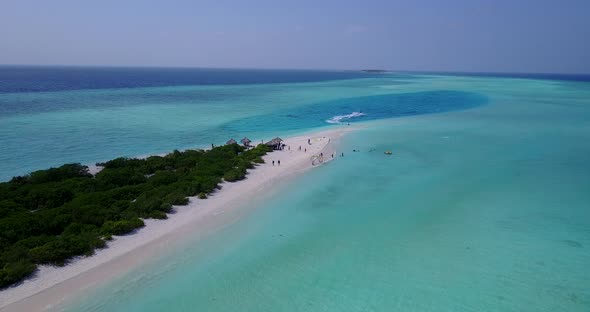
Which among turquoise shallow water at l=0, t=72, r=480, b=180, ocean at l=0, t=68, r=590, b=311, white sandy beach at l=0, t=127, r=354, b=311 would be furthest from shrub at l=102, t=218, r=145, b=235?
turquoise shallow water at l=0, t=72, r=480, b=180

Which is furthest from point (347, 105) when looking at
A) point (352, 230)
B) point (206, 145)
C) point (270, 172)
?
point (352, 230)

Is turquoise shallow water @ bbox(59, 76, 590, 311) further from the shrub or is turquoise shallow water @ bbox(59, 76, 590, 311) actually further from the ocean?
the shrub

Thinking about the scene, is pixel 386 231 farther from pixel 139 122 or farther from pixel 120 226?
pixel 139 122

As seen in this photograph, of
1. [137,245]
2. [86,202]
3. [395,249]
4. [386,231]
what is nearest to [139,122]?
[86,202]

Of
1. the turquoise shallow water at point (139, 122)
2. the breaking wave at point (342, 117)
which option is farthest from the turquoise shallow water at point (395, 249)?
the breaking wave at point (342, 117)

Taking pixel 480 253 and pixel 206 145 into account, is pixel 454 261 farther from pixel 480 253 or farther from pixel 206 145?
pixel 206 145

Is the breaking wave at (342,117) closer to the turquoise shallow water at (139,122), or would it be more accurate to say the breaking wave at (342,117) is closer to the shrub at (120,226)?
the turquoise shallow water at (139,122)
